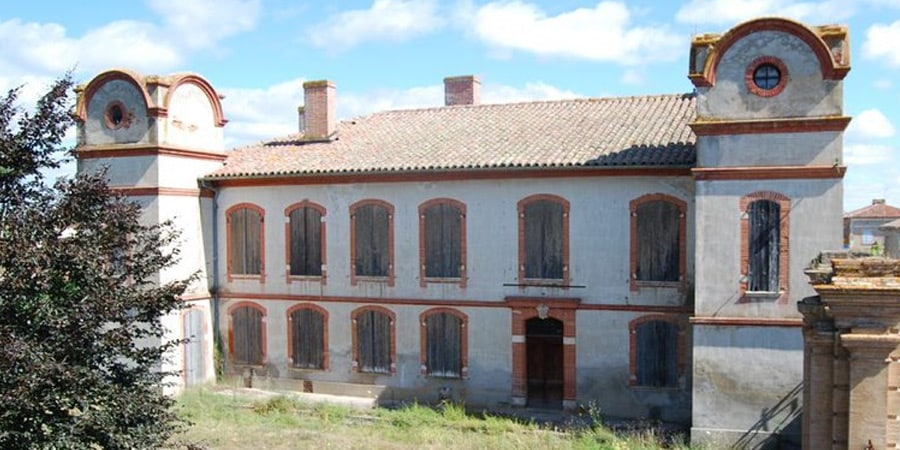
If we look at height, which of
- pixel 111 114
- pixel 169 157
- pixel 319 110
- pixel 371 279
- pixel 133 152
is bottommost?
pixel 371 279

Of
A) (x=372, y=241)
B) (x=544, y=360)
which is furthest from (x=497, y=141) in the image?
(x=544, y=360)

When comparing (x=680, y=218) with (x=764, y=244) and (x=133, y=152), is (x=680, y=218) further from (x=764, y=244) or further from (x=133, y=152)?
(x=133, y=152)

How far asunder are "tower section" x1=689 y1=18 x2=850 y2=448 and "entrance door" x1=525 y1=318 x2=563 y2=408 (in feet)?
14.1

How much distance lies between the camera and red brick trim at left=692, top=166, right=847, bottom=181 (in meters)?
16.1

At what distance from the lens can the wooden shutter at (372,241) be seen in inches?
845

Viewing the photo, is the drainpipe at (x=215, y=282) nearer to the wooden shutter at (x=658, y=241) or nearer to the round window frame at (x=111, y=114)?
the round window frame at (x=111, y=114)

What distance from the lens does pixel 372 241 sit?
70.9 feet

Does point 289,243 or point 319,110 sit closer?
point 289,243

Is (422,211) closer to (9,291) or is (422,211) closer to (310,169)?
(310,169)

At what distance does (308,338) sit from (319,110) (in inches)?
285

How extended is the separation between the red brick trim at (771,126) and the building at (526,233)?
0.13ft

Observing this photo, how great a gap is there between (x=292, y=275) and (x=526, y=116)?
27.3 ft

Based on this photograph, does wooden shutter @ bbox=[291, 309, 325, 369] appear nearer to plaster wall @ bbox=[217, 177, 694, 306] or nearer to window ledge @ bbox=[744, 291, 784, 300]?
plaster wall @ bbox=[217, 177, 694, 306]

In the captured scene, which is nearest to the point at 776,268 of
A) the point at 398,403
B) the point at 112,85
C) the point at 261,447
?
the point at 398,403
